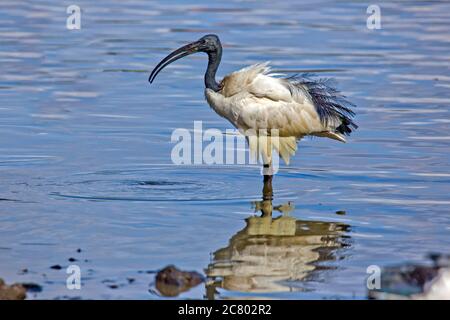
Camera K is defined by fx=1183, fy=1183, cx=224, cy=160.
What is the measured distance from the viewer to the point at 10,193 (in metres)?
11.5

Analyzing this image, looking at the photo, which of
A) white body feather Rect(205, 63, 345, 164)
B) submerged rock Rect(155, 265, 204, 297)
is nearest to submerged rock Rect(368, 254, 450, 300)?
submerged rock Rect(155, 265, 204, 297)

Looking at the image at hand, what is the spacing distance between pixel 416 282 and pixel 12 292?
2759 mm

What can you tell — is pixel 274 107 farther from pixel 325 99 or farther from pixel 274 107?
pixel 325 99

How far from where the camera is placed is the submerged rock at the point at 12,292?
7.83m

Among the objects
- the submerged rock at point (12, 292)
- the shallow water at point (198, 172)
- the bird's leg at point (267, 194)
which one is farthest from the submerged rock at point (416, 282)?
the submerged rock at point (12, 292)

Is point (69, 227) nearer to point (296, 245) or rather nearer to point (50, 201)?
point (50, 201)

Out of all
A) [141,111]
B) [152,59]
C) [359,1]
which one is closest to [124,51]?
[152,59]

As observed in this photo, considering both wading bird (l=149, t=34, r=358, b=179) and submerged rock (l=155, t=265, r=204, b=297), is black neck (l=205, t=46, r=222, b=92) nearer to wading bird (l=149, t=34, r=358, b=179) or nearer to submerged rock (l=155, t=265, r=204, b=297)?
wading bird (l=149, t=34, r=358, b=179)

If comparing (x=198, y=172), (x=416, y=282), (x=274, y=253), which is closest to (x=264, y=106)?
(x=198, y=172)

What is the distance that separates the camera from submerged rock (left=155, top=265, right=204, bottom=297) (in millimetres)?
8336

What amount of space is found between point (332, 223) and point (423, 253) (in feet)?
4.25

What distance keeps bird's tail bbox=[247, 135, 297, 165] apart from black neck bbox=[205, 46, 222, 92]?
666 mm

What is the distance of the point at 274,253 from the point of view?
967cm

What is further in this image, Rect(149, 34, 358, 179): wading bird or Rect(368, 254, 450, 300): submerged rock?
Rect(149, 34, 358, 179): wading bird
